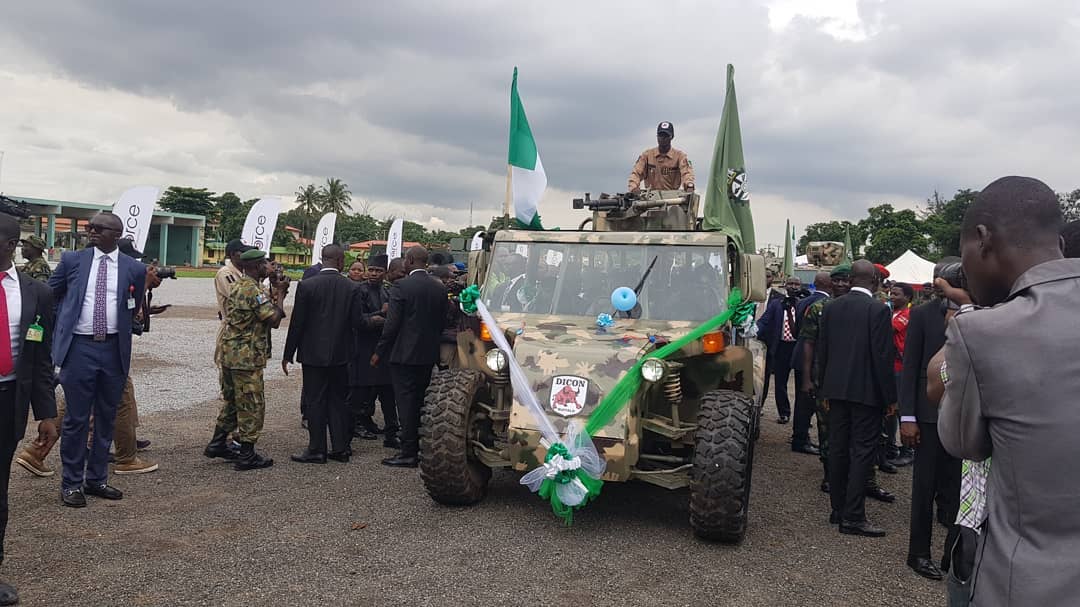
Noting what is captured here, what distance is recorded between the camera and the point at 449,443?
525cm

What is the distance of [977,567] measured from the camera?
5.88 ft

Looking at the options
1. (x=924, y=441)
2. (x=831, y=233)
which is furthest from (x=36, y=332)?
(x=831, y=233)

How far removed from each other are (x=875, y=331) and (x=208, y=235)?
85791 millimetres

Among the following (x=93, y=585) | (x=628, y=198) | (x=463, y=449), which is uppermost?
(x=628, y=198)

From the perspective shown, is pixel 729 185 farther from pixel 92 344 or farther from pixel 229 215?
pixel 229 215

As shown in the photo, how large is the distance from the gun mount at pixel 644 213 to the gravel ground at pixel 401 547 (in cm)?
264

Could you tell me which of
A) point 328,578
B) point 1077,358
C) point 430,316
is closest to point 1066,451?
point 1077,358

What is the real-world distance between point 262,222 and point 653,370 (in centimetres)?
1271

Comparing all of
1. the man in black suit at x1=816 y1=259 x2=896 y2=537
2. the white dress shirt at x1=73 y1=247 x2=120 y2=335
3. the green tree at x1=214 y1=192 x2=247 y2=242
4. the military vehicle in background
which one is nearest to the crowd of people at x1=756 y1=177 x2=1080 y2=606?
the man in black suit at x1=816 y1=259 x2=896 y2=537

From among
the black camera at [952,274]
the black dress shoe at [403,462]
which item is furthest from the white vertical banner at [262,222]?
the black camera at [952,274]

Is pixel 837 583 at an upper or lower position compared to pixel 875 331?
lower

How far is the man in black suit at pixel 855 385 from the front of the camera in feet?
17.6

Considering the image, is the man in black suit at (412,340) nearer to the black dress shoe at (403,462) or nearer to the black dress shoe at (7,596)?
the black dress shoe at (403,462)

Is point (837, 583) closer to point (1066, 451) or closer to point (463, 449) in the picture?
point (463, 449)
